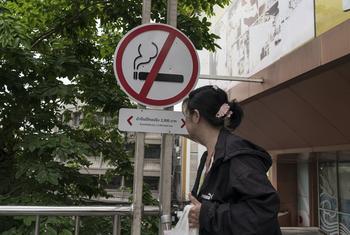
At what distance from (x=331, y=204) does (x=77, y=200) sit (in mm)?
10029

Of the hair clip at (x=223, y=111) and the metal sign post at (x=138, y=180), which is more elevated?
the hair clip at (x=223, y=111)

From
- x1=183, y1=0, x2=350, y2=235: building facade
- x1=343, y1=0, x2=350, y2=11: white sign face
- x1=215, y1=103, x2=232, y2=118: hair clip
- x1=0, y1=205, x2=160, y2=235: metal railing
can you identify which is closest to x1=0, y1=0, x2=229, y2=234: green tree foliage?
x1=0, y1=205, x2=160, y2=235: metal railing

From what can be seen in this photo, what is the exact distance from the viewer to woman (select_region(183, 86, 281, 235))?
71.3 inches

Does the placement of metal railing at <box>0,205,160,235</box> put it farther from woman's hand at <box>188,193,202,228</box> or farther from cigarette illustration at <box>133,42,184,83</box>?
woman's hand at <box>188,193,202,228</box>

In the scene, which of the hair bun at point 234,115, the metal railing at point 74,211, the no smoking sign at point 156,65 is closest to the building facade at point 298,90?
the no smoking sign at point 156,65

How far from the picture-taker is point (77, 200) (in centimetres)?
473

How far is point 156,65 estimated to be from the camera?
3.13 metres

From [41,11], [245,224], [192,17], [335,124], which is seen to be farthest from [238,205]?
[335,124]

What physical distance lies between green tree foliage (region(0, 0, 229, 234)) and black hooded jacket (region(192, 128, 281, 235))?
1966mm

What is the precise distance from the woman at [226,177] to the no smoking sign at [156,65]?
918 millimetres

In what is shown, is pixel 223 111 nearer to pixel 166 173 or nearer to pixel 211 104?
pixel 211 104

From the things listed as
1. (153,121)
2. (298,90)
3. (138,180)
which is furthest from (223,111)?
(298,90)

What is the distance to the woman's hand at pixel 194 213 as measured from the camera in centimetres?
200

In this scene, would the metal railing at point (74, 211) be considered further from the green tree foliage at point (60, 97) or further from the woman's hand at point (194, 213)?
the woman's hand at point (194, 213)
